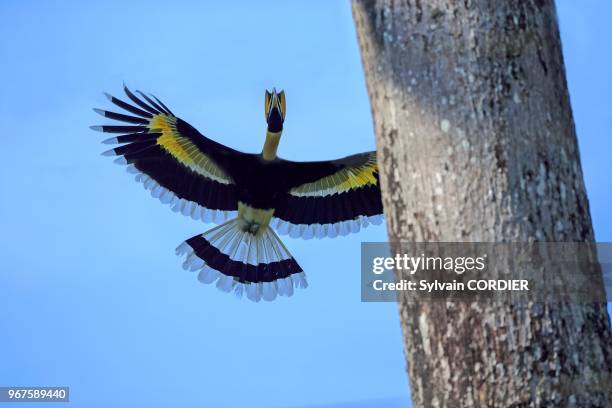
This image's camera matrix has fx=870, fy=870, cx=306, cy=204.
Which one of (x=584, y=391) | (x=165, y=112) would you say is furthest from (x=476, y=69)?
(x=165, y=112)

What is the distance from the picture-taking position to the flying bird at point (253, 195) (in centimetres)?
530

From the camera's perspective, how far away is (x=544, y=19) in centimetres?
217

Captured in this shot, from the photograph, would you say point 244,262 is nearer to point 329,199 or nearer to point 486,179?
point 329,199

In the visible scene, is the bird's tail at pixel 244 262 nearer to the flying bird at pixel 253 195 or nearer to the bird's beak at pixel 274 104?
the flying bird at pixel 253 195

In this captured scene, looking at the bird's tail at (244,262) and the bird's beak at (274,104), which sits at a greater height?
the bird's beak at (274,104)

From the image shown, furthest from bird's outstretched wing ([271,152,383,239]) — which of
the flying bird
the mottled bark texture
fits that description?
the mottled bark texture

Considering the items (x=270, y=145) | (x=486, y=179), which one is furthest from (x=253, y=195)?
(x=486, y=179)

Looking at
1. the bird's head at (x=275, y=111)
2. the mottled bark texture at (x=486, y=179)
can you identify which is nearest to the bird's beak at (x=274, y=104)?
the bird's head at (x=275, y=111)

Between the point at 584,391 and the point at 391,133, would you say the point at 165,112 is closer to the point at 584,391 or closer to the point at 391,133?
the point at 391,133

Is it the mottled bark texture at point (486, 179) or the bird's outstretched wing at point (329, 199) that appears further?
the bird's outstretched wing at point (329, 199)

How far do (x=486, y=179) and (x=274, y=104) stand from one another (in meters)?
3.58

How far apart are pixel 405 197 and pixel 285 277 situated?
3.69 meters

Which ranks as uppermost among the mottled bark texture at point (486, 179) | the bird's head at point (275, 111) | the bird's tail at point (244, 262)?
the bird's head at point (275, 111)

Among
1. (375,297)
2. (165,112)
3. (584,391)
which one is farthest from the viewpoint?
(165,112)
